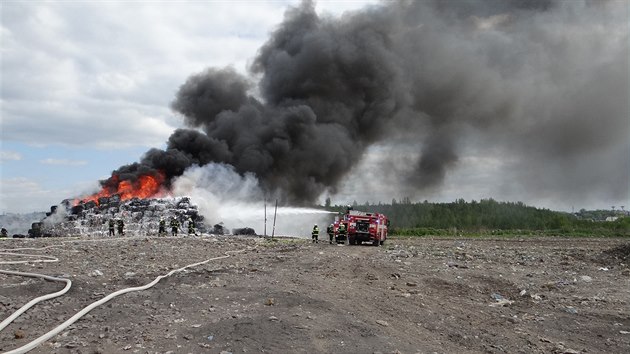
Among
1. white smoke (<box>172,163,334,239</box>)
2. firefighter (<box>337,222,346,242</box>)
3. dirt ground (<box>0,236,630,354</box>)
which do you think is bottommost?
dirt ground (<box>0,236,630,354</box>)

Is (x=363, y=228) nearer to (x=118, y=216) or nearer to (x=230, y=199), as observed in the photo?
(x=230, y=199)

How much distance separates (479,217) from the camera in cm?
8225

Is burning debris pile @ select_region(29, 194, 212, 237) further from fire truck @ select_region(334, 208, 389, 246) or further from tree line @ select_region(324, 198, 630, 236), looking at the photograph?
tree line @ select_region(324, 198, 630, 236)

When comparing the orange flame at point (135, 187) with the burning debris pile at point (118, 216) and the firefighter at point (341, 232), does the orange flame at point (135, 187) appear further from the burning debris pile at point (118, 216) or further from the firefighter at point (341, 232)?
the firefighter at point (341, 232)

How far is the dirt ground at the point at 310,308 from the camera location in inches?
273

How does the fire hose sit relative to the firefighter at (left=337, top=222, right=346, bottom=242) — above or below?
below

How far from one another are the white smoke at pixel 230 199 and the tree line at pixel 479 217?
20357mm

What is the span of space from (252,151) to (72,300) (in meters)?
37.5

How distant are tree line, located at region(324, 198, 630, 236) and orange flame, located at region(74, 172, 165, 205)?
27073 mm

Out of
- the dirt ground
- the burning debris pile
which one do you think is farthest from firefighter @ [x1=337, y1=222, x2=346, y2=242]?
the burning debris pile

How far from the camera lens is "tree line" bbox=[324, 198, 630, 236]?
67.2 m

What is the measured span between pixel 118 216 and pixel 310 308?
96.2ft

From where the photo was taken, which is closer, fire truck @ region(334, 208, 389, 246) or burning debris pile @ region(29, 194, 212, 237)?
fire truck @ region(334, 208, 389, 246)

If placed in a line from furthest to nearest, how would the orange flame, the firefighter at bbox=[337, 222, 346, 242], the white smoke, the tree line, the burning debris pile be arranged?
the tree line < the orange flame < the white smoke < the burning debris pile < the firefighter at bbox=[337, 222, 346, 242]
